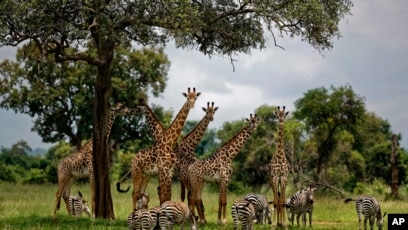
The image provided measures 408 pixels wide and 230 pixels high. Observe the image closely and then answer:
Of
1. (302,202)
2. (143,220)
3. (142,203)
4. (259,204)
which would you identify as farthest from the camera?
(302,202)

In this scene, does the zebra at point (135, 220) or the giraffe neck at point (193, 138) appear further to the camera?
the giraffe neck at point (193, 138)

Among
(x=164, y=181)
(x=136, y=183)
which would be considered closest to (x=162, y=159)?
(x=164, y=181)

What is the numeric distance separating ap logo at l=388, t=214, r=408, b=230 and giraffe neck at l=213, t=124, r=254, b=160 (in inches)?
163

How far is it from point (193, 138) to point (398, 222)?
18.5ft

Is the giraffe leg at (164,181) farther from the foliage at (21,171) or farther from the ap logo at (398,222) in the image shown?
the foliage at (21,171)

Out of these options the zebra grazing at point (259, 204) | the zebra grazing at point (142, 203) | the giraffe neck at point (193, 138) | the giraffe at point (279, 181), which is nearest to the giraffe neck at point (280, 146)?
the giraffe at point (279, 181)

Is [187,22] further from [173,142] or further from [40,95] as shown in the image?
[40,95]

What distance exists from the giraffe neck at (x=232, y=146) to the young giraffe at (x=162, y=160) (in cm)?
117

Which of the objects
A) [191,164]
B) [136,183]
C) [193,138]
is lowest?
[136,183]

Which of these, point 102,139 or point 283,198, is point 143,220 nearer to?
point 283,198

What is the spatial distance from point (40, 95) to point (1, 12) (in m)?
20.9

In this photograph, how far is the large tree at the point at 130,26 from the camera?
17828 mm

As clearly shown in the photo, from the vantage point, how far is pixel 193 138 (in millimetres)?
18391

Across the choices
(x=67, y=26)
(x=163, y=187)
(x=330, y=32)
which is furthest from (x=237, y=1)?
(x=163, y=187)
